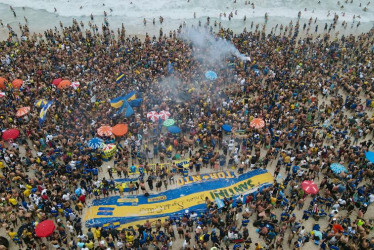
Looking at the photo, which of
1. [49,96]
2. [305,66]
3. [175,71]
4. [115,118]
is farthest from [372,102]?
[49,96]

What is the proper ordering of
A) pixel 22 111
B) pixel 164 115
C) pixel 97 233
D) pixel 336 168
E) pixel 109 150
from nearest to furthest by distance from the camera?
pixel 97 233
pixel 336 168
pixel 109 150
pixel 164 115
pixel 22 111

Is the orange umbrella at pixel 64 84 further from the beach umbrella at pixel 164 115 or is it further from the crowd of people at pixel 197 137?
the beach umbrella at pixel 164 115

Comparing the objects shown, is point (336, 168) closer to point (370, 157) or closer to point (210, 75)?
point (370, 157)

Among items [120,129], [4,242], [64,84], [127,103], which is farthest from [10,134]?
[127,103]

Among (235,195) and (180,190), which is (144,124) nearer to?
(180,190)

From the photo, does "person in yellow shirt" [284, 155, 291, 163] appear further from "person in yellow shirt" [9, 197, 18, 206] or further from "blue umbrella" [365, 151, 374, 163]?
"person in yellow shirt" [9, 197, 18, 206]

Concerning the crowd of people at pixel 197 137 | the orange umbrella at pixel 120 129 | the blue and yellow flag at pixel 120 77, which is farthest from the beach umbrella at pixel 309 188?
the blue and yellow flag at pixel 120 77
